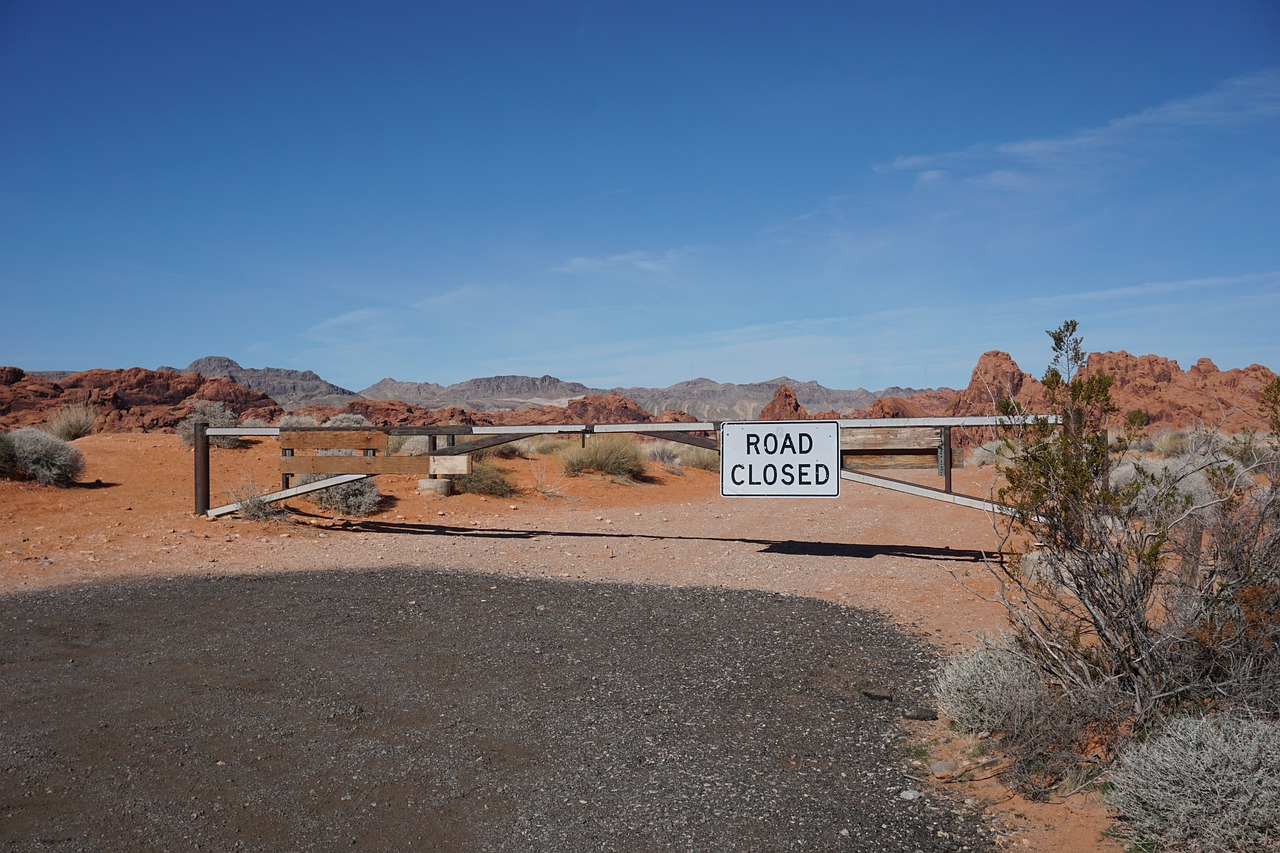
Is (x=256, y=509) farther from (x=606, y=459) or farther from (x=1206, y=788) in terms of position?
(x=1206, y=788)

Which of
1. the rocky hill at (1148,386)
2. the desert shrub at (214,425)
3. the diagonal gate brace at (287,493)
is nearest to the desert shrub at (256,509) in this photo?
the diagonal gate brace at (287,493)

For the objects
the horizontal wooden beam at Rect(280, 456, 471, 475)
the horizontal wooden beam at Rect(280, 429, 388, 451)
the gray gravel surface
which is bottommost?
the gray gravel surface

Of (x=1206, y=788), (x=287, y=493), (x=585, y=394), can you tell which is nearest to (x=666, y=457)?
(x=287, y=493)

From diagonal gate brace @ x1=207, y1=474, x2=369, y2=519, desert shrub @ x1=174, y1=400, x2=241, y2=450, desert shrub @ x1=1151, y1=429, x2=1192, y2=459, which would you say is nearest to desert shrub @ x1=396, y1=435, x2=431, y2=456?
desert shrub @ x1=174, y1=400, x2=241, y2=450

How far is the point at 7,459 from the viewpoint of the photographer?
14531mm

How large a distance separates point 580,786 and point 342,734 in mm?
1407

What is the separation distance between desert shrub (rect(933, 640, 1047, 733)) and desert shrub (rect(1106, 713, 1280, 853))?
0.77 meters

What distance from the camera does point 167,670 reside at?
19.1 feet

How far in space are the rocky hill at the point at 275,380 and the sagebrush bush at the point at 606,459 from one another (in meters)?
80.2

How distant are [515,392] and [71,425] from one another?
3767 inches

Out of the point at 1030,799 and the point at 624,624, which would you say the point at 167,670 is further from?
the point at 1030,799

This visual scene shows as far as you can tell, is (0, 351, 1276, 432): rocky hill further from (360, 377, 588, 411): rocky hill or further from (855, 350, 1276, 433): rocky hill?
(360, 377, 588, 411): rocky hill

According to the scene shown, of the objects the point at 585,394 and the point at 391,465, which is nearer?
the point at 391,465

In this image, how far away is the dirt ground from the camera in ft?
20.7
